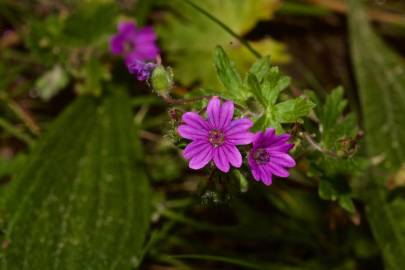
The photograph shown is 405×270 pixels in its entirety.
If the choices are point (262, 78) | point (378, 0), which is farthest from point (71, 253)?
point (378, 0)

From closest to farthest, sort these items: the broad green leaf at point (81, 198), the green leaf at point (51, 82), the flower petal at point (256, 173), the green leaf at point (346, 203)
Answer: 1. the flower petal at point (256, 173)
2. the green leaf at point (346, 203)
3. the broad green leaf at point (81, 198)
4. the green leaf at point (51, 82)

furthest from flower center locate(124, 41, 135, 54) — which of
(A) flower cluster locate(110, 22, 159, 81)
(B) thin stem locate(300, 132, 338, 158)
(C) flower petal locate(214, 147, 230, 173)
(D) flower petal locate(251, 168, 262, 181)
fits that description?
(D) flower petal locate(251, 168, 262, 181)

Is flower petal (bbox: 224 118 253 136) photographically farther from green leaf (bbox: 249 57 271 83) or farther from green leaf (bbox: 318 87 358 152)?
green leaf (bbox: 318 87 358 152)

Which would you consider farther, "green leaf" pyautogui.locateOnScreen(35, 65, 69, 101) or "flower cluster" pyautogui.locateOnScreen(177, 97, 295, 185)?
"green leaf" pyautogui.locateOnScreen(35, 65, 69, 101)

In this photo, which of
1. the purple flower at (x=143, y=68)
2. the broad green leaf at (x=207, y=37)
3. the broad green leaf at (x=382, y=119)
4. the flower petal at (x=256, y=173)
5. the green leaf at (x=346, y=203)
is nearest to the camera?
the flower petal at (x=256, y=173)

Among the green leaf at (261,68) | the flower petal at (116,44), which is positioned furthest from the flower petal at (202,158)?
the flower petal at (116,44)

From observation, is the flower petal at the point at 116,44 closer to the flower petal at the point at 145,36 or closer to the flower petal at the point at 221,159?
the flower petal at the point at 145,36

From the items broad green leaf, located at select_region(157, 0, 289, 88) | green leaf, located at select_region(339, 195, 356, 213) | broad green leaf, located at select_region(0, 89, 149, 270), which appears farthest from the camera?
broad green leaf, located at select_region(157, 0, 289, 88)

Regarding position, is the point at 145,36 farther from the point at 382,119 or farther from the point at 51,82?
the point at 382,119
